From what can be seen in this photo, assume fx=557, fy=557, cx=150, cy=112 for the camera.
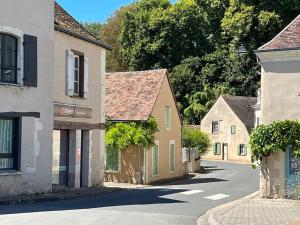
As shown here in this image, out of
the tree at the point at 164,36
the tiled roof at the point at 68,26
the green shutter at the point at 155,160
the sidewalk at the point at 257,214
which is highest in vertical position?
the tree at the point at 164,36

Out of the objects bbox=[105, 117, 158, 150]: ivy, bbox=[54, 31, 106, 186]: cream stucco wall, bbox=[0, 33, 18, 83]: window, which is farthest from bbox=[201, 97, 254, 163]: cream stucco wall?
bbox=[0, 33, 18, 83]: window

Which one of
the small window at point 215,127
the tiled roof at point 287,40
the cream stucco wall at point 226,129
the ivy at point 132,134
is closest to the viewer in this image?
the tiled roof at point 287,40

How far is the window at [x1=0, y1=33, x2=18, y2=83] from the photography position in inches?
708

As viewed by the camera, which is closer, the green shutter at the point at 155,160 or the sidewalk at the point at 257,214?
the sidewalk at the point at 257,214

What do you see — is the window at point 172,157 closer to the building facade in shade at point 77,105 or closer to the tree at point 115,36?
the building facade in shade at point 77,105

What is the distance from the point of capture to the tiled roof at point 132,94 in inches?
1208

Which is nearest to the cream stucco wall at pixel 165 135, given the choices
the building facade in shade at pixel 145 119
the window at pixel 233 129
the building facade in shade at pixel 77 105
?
the building facade in shade at pixel 145 119

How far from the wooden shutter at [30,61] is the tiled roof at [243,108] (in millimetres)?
42771

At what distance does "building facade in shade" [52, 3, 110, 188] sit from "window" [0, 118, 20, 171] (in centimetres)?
262

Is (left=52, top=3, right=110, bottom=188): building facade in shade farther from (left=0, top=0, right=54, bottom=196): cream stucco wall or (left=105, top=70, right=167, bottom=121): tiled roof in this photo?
(left=105, top=70, right=167, bottom=121): tiled roof

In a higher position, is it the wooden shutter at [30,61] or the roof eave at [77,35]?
the roof eave at [77,35]

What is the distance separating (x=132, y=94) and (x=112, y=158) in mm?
4393

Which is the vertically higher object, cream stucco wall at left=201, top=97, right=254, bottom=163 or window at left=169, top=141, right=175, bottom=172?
cream stucco wall at left=201, top=97, right=254, bottom=163

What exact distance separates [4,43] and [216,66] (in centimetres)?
4762
